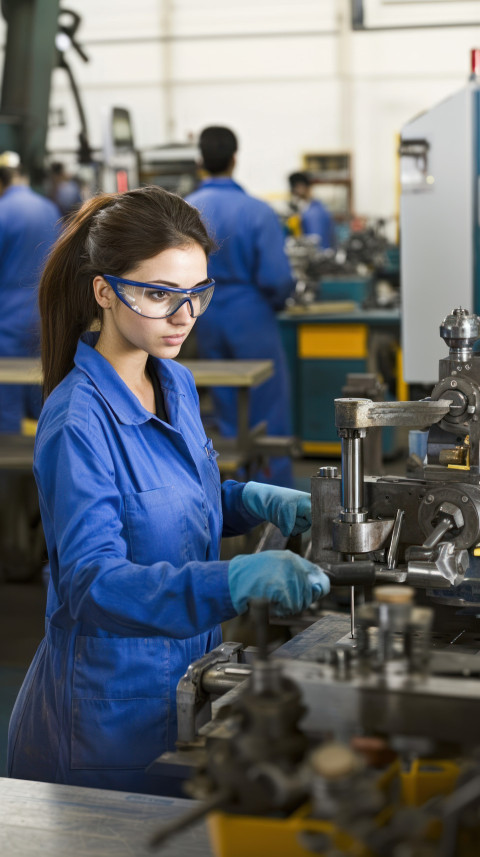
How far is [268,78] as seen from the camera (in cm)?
1031

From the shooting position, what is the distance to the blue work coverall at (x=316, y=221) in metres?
8.02

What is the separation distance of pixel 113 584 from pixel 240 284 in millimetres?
2877

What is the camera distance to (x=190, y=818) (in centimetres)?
75

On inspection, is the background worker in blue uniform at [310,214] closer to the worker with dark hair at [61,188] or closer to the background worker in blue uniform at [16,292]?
the worker with dark hair at [61,188]

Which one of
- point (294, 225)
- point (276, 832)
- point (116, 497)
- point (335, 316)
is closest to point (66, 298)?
point (116, 497)

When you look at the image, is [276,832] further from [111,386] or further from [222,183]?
[222,183]

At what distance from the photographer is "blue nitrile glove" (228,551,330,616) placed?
1.11 metres

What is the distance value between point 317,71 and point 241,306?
707 centimetres

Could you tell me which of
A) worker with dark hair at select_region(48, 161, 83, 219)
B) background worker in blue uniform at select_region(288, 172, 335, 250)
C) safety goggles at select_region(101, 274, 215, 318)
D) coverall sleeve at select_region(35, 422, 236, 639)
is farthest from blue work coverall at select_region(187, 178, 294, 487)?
background worker in blue uniform at select_region(288, 172, 335, 250)

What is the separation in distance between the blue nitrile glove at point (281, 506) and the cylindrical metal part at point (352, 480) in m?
0.24

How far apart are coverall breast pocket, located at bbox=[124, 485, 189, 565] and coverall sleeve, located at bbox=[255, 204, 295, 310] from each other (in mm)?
2568

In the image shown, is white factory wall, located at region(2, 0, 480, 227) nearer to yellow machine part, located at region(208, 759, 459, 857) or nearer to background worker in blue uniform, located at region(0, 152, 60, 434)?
background worker in blue uniform, located at region(0, 152, 60, 434)

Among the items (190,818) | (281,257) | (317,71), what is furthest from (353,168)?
(190,818)

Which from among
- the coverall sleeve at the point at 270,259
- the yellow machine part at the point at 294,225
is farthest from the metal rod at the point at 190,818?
the yellow machine part at the point at 294,225
